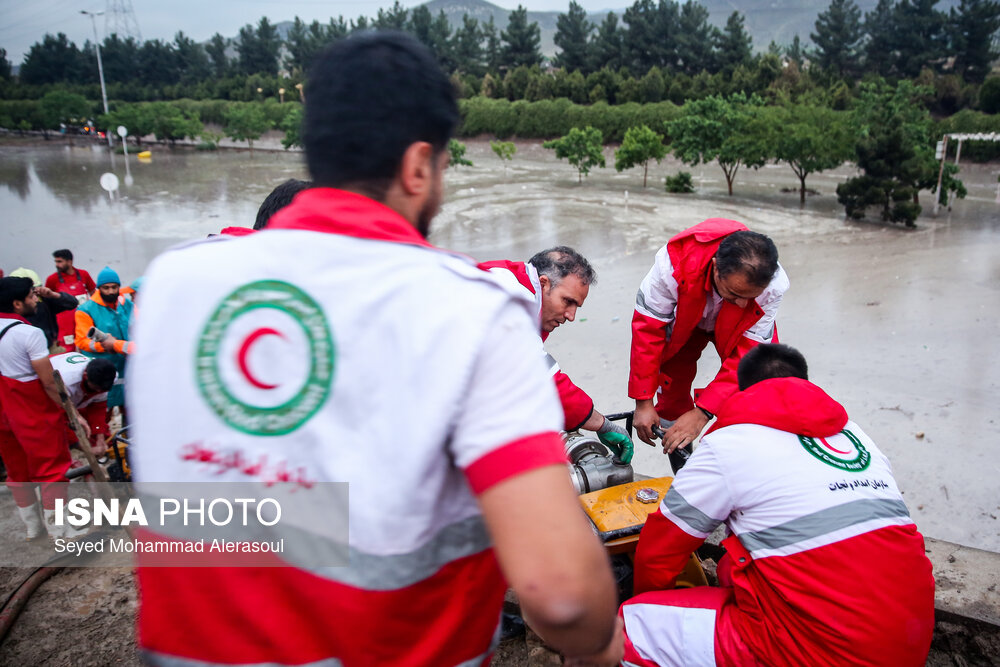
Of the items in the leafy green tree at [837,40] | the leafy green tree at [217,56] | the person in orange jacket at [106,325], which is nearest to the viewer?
the person in orange jacket at [106,325]

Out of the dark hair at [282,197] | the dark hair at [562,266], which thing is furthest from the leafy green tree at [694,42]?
the dark hair at [282,197]

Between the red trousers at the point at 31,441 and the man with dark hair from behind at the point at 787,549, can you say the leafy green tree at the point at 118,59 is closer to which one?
the red trousers at the point at 31,441

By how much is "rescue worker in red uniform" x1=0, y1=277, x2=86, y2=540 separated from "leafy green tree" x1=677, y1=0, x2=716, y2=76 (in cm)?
5301

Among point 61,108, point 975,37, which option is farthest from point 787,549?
point 61,108

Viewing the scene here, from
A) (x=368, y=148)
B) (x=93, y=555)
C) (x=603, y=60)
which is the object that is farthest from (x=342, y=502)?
(x=603, y=60)

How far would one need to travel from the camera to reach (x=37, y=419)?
3.84 metres

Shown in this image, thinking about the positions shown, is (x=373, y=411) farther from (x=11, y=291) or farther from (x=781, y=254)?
(x=781, y=254)

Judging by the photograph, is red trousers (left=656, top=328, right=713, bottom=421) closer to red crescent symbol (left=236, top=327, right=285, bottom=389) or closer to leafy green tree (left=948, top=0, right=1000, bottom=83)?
red crescent symbol (left=236, top=327, right=285, bottom=389)

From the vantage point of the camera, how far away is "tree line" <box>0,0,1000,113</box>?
38938mm

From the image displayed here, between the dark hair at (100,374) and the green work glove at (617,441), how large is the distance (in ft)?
10.4

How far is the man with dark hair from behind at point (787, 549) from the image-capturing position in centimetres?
185

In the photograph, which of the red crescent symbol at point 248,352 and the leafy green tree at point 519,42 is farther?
the leafy green tree at point 519,42

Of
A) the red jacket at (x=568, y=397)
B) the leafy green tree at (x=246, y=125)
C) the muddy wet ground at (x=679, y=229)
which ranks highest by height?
the leafy green tree at (x=246, y=125)

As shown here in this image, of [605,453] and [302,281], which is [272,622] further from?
[605,453]
